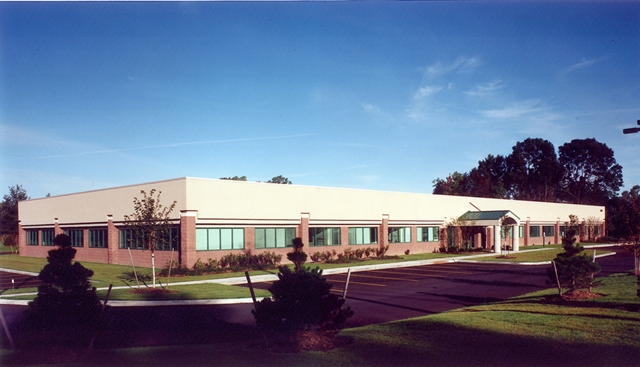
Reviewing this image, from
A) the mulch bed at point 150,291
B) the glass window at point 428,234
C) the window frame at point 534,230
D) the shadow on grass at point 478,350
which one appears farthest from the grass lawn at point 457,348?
the window frame at point 534,230

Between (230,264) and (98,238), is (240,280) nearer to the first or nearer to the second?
(230,264)

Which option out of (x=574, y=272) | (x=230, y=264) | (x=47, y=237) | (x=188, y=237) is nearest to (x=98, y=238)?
(x=47, y=237)

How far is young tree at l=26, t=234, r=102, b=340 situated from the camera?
29.6ft

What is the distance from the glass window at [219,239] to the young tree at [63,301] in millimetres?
18191

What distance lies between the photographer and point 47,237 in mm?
41062

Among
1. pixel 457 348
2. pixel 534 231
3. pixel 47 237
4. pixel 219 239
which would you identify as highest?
pixel 219 239

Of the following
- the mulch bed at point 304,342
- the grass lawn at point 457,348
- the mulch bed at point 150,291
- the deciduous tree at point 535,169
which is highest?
the deciduous tree at point 535,169

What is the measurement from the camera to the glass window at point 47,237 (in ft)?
133

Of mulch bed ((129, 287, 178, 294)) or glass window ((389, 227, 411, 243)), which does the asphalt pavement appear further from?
glass window ((389, 227, 411, 243))

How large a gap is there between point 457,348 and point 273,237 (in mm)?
23212

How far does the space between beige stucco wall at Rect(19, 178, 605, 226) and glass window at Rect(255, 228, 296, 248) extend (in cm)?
88

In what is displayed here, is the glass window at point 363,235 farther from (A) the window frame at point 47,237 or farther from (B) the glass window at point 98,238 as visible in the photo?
(A) the window frame at point 47,237

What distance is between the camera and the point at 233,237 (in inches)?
1149

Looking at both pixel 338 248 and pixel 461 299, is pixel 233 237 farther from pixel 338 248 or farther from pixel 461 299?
pixel 461 299
